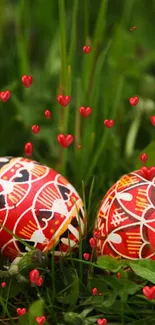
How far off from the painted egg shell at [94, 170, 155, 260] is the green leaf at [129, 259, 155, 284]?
0.06 ft

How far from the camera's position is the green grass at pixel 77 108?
2.83 ft

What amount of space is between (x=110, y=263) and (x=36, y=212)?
0.40 feet

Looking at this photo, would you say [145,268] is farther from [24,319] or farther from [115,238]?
Result: [24,319]

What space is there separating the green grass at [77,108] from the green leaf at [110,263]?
21 millimetres

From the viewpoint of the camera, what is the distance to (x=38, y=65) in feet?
5.28

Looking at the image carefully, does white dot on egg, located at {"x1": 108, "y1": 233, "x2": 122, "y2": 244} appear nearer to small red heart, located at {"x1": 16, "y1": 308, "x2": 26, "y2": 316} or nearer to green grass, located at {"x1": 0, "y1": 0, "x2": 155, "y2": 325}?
green grass, located at {"x1": 0, "y1": 0, "x2": 155, "y2": 325}

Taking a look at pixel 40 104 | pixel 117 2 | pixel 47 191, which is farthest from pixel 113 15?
pixel 47 191

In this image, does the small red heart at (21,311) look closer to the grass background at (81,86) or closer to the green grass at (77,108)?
the green grass at (77,108)

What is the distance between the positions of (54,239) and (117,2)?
97 centimetres

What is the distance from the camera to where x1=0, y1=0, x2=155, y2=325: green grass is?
0.86 meters

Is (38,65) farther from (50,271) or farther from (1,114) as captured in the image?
(50,271)

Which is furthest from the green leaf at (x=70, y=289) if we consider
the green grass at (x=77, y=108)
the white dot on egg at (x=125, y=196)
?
the white dot on egg at (x=125, y=196)

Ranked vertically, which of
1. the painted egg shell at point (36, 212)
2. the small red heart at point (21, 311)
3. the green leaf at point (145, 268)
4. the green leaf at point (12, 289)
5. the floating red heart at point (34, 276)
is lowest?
the green leaf at point (12, 289)

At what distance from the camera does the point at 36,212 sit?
88 cm
